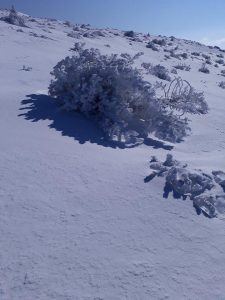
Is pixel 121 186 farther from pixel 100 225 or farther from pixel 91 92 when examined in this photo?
pixel 91 92

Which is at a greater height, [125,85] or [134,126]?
[125,85]

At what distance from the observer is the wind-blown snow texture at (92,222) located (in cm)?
217

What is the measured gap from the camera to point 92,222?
2668 millimetres

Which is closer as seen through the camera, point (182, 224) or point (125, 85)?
point (182, 224)

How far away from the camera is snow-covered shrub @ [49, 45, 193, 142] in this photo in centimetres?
452

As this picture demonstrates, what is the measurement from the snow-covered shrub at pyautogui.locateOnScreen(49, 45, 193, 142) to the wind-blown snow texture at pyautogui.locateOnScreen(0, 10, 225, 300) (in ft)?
0.69

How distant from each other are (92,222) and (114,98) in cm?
217

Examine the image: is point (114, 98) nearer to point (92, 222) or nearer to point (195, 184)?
point (195, 184)

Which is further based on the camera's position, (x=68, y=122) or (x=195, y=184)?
(x=68, y=122)

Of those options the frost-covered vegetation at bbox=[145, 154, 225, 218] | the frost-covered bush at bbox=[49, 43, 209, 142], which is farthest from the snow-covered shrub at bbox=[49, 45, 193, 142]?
the frost-covered vegetation at bbox=[145, 154, 225, 218]

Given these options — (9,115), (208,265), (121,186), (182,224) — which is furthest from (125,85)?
(208,265)

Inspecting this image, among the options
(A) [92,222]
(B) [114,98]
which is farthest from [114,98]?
(A) [92,222]

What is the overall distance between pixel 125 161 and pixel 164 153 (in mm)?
579

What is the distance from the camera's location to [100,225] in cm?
265
